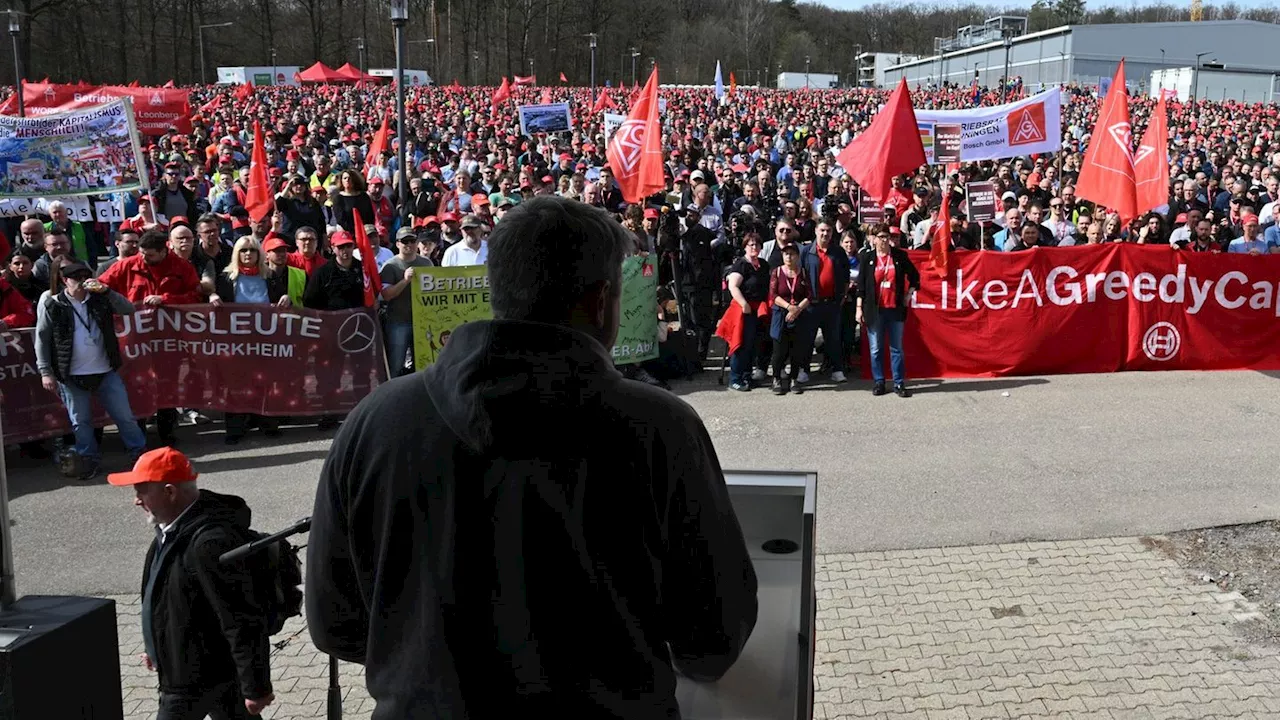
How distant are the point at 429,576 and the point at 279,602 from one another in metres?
2.22

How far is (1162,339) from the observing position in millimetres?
11086

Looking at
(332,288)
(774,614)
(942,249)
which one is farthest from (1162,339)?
(774,614)

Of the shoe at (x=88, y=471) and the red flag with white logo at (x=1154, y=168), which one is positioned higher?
the red flag with white logo at (x=1154, y=168)

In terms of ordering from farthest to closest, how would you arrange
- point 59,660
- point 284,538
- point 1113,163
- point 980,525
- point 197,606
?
point 1113,163 → point 980,525 → point 197,606 → point 284,538 → point 59,660

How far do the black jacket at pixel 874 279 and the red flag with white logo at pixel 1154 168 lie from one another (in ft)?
10.6

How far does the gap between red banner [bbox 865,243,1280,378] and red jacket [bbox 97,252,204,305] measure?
22.0 ft

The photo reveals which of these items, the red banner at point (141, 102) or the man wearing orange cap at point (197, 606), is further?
the red banner at point (141, 102)

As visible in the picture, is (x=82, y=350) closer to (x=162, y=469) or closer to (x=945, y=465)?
(x=162, y=469)

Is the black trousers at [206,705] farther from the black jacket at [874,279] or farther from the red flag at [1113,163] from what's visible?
the red flag at [1113,163]

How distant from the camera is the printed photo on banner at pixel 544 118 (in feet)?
74.0

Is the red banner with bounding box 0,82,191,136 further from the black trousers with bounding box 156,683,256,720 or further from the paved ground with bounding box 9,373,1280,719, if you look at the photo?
the black trousers with bounding box 156,683,256,720

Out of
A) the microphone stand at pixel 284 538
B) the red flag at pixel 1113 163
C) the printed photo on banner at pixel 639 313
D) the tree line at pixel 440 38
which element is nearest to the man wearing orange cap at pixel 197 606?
the microphone stand at pixel 284 538

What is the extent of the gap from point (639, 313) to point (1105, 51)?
87.6 m

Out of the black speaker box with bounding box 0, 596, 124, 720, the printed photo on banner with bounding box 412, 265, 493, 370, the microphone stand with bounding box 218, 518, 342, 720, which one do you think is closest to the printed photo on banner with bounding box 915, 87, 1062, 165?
the printed photo on banner with bounding box 412, 265, 493, 370
